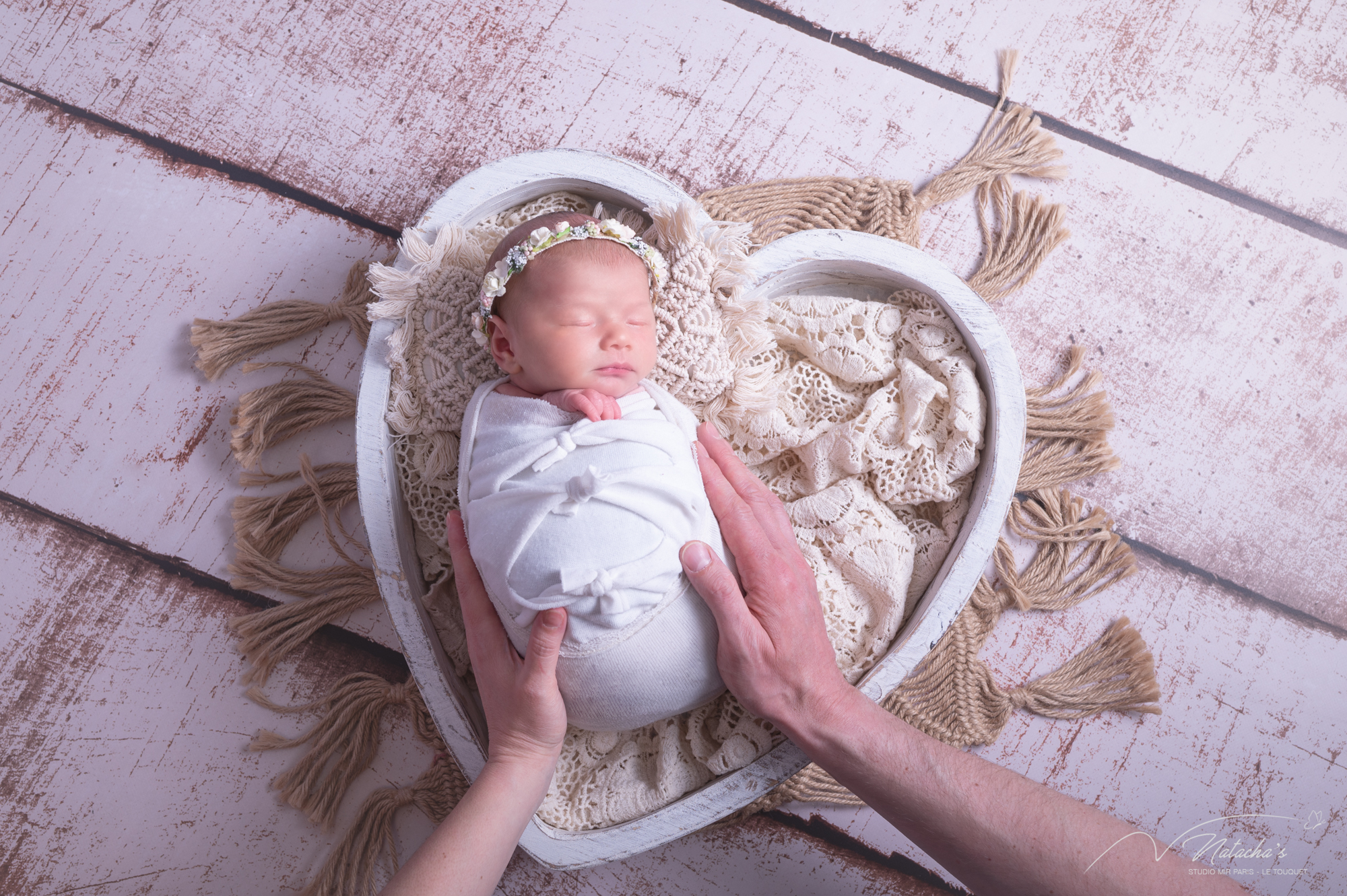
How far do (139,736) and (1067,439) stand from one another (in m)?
1.66

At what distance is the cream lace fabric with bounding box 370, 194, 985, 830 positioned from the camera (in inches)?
43.3

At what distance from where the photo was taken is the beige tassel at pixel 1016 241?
53.6 inches

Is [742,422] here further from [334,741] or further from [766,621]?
[334,741]

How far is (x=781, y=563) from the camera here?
1.03m

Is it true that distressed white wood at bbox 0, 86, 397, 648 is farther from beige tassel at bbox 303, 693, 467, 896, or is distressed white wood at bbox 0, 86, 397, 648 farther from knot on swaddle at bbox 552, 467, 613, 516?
knot on swaddle at bbox 552, 467, 613, 516

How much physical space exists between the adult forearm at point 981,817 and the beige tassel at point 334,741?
71cm

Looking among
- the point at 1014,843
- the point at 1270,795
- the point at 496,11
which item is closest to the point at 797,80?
the point at 496,11

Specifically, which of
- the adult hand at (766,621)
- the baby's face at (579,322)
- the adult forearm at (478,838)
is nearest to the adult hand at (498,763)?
the adult forearm at (478,838)

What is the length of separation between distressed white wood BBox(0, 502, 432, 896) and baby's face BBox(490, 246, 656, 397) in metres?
0.66

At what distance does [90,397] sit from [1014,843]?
1.61 metres

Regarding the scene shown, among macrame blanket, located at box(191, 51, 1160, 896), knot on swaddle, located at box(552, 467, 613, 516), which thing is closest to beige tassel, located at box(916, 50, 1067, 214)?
macrame blanket, located at box(191, 51, 1160, 896)

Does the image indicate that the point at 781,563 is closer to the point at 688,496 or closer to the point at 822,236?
the point at 688,496

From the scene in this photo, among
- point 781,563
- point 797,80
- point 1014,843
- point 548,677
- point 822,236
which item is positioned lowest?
point 548,677

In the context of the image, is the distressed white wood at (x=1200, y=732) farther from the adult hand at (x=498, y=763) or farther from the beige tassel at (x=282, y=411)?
the beige tassel at (x=282, y=411)
